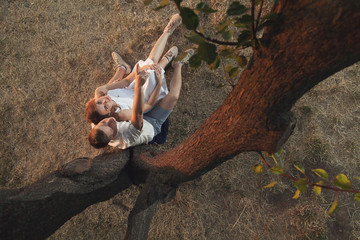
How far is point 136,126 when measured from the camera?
2254 mm

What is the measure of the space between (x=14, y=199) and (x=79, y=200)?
17.8 inches

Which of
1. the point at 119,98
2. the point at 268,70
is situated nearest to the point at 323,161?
the point at 268,70

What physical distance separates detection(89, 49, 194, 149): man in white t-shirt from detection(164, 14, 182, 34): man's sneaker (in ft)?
3.55

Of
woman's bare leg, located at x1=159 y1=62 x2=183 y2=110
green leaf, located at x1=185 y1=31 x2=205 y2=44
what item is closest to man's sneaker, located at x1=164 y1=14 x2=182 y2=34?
woman's bare leg, located at x1=159 y1=62 x2=183 y2=110

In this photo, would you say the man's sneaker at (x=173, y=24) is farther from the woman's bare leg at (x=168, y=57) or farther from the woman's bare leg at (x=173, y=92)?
the woman's bare leg at (x=173, y=92)

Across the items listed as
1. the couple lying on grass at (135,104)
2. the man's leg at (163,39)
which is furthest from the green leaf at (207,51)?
the man's leg at (163,39)

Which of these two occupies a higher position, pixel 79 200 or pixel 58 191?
pixel 58 191

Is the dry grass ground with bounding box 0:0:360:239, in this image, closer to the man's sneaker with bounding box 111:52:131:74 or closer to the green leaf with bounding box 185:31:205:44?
the man's sneaker with bounding box 111:52:131:74

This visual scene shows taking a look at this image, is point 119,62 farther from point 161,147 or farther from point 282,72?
point 282,72

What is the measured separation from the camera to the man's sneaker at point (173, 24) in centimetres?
329

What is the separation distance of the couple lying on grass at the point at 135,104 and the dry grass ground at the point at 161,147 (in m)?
0.28

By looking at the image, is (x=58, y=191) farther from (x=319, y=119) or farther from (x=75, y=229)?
(x=319, y=119)

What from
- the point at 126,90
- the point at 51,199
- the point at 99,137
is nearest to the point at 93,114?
the point at 99,137

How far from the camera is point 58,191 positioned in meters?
1.63
